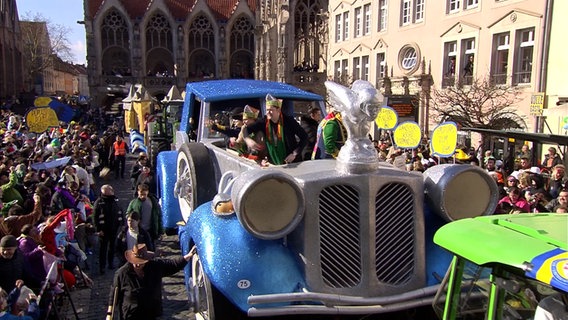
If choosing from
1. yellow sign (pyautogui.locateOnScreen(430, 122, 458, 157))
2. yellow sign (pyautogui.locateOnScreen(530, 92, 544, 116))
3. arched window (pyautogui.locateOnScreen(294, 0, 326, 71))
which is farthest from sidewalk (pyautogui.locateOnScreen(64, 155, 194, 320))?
arched window (pyautogui.locateOnScreen(294, 0, 326, 71))

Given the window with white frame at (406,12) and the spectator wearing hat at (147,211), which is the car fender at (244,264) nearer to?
the spectator wearing hat at (147,211)

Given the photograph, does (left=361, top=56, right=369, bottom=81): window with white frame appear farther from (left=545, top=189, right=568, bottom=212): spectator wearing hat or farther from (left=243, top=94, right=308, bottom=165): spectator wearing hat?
(left=243, top=94, right=308, bottom=165): spectator wearing hat

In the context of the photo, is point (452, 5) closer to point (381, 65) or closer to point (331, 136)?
point (381, 65)

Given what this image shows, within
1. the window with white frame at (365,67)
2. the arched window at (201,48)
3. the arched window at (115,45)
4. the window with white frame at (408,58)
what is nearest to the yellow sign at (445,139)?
the window with white frame at (408,58)

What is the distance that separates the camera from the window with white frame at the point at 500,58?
17.7 m

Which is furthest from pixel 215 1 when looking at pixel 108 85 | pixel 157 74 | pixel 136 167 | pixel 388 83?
pixel 136 167

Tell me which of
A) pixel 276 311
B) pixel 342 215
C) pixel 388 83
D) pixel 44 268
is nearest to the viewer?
pixel 276 311

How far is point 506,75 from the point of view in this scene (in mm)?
17438

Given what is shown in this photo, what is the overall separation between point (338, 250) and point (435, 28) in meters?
19.4

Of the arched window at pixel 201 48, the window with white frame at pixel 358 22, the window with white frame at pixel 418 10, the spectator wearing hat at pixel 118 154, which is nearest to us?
the spectator wearing hat at pixel 118 154

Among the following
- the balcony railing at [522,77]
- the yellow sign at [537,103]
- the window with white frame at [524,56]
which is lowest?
the yellow sign at [537,103]

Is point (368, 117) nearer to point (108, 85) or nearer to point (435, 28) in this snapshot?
point (435, 28)

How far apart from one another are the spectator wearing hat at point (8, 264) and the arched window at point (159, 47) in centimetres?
4495

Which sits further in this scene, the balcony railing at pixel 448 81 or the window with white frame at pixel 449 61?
the window with white frame at pixel 449 61
